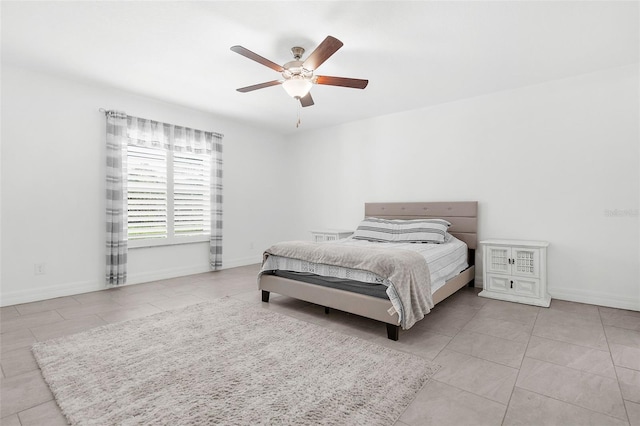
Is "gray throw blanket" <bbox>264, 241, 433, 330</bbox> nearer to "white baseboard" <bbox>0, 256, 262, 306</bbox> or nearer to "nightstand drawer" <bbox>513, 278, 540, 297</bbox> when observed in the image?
"nightstand drawer" <bbox>513, 278, 540, 297</bbox>

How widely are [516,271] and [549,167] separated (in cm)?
132

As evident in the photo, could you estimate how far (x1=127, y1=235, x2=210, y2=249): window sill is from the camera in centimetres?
427

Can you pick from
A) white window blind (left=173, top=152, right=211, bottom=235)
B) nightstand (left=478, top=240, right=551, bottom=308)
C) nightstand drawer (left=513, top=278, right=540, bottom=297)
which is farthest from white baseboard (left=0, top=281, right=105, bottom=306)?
nightstand drawer (left=513, top=278, right=540, bottom=297)

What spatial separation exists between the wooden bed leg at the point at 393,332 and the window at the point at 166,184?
361 cm

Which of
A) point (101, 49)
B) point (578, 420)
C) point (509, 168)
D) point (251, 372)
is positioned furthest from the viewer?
point (509, 168)

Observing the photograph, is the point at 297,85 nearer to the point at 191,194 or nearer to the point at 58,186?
the point at 191,194

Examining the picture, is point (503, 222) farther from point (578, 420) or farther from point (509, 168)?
point (578, 420)

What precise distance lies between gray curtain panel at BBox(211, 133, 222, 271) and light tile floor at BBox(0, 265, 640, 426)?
124 cm

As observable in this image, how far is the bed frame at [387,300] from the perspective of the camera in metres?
2.55

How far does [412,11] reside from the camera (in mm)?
2361

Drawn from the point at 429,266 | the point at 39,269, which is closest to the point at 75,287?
the point at 39,269

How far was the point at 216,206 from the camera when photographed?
5.14 metres

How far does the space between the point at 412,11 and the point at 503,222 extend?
2.85 metres

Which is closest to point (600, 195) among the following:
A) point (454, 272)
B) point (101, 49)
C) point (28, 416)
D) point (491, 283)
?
point (491, 283)
